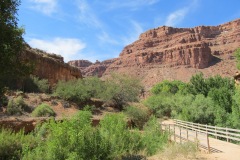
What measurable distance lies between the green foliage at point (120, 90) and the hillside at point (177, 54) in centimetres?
6499

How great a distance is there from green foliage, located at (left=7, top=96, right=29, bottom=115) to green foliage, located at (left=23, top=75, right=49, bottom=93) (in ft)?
32.0

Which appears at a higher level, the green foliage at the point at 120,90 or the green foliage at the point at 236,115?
the green foliage at the point at 120,90

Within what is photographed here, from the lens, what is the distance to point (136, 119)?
32531mm

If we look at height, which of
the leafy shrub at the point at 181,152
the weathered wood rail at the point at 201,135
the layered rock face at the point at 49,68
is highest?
the layered rock face at the point at 49,68

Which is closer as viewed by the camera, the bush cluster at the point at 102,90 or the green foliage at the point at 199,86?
the bush cluster at the point at 102,90

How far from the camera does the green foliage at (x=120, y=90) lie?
1551 inches

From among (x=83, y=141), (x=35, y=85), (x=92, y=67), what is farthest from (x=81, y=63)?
(x=83, y=141)

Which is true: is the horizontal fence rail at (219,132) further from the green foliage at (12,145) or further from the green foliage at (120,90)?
the green foliage at (120,90)

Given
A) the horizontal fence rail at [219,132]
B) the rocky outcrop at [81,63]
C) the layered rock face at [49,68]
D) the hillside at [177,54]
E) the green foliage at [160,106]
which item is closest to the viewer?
the horizontal fence rail at [219,132]

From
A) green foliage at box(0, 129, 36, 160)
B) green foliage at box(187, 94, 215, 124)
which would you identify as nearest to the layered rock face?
green foliage at box(187, 94, 215, 124)

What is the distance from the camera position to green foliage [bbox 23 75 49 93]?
36594mm

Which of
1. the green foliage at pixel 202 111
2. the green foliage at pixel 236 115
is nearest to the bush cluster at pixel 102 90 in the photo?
the green foliage at pixel 202 111

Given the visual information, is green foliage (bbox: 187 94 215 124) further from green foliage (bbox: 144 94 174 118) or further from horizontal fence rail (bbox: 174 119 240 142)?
green foliage (bbox: 144 94 174 118)

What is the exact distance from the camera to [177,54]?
13538 centimetres
